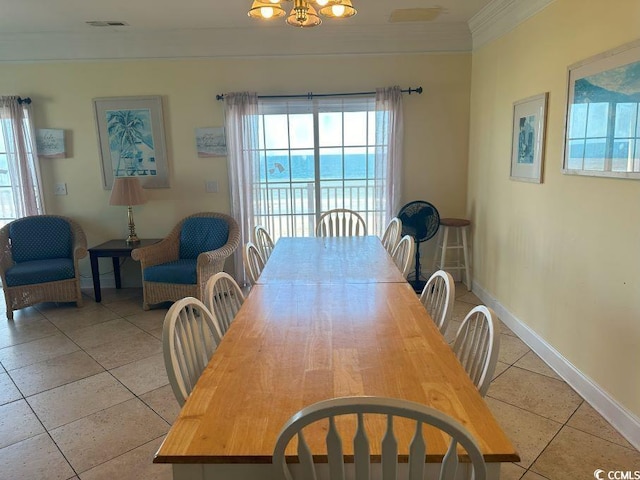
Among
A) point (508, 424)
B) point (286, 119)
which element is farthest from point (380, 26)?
point (508, 424)

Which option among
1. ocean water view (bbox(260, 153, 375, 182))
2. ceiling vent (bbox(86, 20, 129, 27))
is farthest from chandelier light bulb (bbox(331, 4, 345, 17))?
ceiling vent (bbox(86, 20, 129, 27))

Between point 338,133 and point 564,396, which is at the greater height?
point 338,133

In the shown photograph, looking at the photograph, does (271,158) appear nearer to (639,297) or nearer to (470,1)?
(470,1)

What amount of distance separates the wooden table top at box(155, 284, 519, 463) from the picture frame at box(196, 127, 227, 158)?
2830 mm

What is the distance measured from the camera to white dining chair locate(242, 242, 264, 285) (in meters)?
2.71

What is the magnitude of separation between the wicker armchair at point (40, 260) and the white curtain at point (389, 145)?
3111 millimetres

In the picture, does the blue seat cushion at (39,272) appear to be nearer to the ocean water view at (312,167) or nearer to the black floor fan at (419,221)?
the ocean water view at (312,167)

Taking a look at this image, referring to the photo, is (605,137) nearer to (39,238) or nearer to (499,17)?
(499,17)

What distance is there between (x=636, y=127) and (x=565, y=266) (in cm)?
99

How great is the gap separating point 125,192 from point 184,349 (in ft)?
10.3

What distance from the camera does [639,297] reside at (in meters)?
2.03

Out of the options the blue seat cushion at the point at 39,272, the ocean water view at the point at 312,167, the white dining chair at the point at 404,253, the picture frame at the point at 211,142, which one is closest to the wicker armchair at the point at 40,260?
the blue seat cushion at the point at 39,272

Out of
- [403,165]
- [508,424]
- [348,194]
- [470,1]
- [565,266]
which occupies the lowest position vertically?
[508,424]

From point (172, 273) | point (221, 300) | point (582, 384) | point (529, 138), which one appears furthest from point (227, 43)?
point (582, 384)
